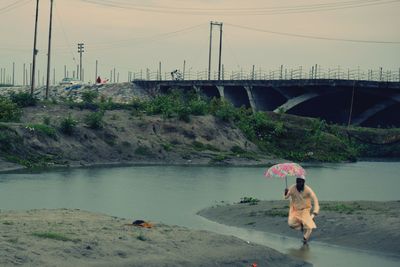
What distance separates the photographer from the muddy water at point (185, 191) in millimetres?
23766

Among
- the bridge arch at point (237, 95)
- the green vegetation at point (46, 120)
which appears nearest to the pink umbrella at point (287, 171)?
the green vegetation at point (46, 120)

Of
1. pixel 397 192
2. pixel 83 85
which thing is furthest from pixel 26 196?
pixel 83 85

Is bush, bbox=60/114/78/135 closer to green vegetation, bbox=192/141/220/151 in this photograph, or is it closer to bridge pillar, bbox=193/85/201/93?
green vegetation, bbox=192/141/220/151

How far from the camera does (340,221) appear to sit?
25500 millimetres

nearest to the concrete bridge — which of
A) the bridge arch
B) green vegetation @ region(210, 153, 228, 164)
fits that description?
the bridge arch

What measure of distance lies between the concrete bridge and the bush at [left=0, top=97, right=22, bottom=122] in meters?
25.9

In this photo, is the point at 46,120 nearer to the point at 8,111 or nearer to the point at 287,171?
the point at 8,111

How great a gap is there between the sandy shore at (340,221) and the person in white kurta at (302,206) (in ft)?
3.28

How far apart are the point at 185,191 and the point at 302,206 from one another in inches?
635

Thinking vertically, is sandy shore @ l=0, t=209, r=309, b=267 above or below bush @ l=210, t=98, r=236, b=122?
below

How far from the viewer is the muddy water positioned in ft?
78.0

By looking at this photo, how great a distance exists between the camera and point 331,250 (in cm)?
2292

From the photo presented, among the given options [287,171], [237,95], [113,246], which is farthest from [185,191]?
[237,95]

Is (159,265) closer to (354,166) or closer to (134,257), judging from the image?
(134,257)
